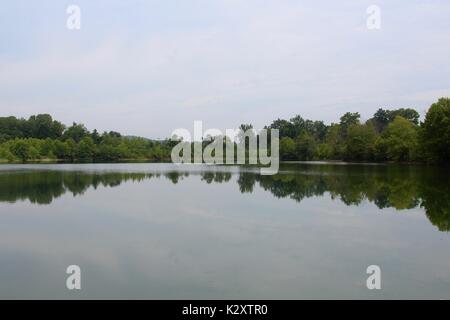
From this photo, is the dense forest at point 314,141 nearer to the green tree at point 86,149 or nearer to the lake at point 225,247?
the green tree at point 86,149

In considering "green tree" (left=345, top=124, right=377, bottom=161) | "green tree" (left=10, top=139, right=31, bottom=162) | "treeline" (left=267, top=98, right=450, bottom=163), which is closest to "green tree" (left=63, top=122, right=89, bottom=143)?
"green tree" (left=10, top=139, right=31, bottom=162)

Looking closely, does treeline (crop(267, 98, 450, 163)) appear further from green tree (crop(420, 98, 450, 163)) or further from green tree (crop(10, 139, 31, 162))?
green tree (crop(10, 139, 31, 162))

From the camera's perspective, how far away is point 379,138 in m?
65.6

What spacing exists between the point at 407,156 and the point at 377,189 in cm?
4167

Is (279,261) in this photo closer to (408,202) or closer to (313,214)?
(313,214)

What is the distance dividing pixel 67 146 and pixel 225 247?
87.6m

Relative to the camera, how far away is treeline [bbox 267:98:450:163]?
47.6 meters

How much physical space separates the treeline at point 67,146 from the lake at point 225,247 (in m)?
68.7

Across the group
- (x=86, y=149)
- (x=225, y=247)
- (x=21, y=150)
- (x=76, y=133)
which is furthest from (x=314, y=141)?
(x=225, y=247)

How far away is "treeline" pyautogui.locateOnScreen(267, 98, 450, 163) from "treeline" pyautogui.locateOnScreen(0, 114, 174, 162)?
30777mm

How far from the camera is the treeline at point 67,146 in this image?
81250mm

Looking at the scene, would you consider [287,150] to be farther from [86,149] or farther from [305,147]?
[86,149]

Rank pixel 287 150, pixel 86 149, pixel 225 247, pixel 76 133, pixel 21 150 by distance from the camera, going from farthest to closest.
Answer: pixel 76 133 → pixel 86 149 → pixel 287 150 → pixel 21 150 → pixel 225 247

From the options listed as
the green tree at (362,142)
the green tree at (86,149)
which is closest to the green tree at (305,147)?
the green tree at (362,142)
